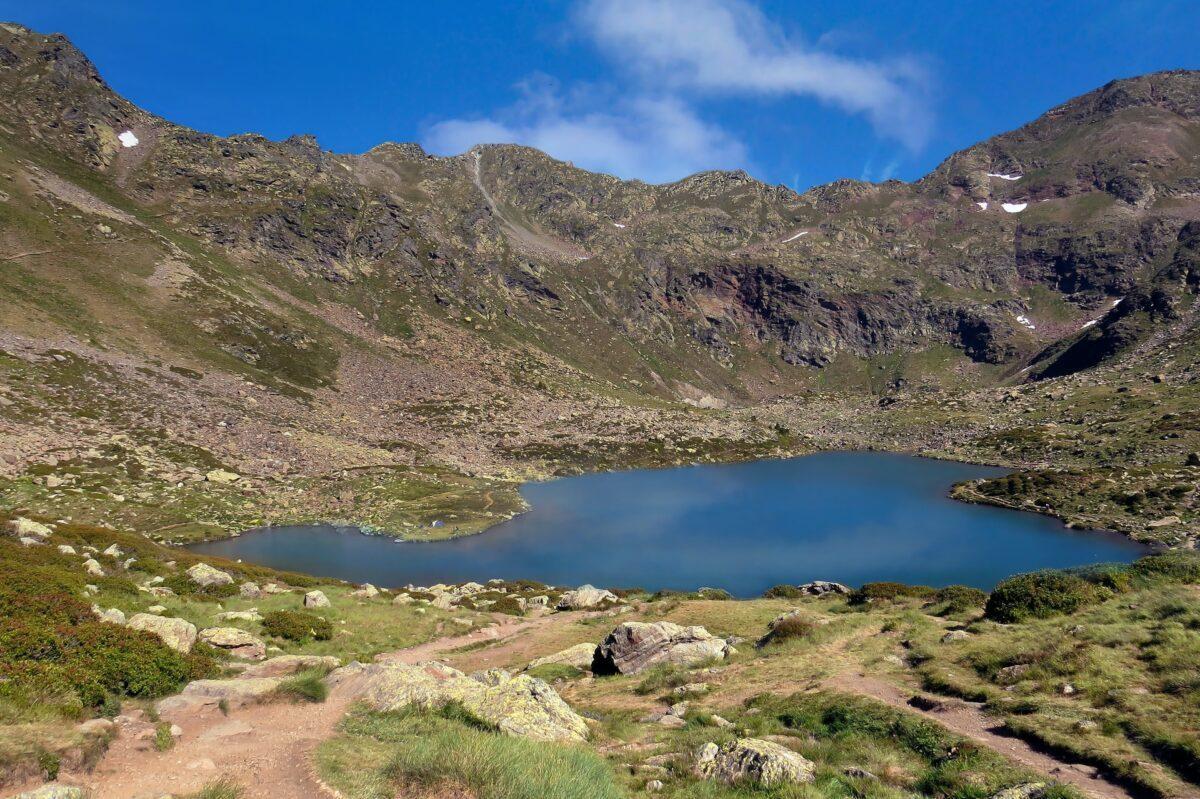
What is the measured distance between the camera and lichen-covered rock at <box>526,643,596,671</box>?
2497 cm

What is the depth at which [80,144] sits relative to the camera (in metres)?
155

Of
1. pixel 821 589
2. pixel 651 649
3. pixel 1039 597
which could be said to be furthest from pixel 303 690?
pixel 821 589

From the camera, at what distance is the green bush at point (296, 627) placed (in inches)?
931

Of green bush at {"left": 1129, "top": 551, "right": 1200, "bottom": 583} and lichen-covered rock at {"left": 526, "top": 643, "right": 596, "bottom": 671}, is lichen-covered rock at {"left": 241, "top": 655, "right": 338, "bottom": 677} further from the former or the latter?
green bush at {"left": 1129, "top": 551, "right": 1200, "bottom": 583}

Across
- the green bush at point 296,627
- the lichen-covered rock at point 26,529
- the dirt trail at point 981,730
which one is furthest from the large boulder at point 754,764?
the lichen-covered rock at point 26,529

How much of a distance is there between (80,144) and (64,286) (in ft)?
295

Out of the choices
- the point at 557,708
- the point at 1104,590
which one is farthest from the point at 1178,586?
the point at 557,708

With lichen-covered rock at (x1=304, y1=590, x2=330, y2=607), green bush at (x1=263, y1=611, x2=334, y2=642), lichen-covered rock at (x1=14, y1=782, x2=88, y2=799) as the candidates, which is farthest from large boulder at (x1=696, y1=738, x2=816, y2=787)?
lichen-covered rock at (x1=304, y1=590, x2=330, y2=607)

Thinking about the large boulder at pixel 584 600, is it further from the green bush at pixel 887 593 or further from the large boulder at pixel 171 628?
the large boulder at pixel 171 628

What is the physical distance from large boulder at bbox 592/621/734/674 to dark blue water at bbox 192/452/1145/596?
104 ft

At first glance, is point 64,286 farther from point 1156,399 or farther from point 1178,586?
point 1156,399

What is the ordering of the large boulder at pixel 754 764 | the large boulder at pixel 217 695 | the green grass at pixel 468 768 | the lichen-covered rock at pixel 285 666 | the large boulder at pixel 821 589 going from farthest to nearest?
the large boulder at pixel 821 589 < the lichen-covered rock at pixel 285 666 < the large boulder at pixel 217 695 < the large boulder at pixel 754 764 < the green grass at pixel 468 768

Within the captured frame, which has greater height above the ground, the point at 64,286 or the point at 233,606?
the point at 64,286

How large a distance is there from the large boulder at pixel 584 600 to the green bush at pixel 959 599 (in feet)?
65.4
